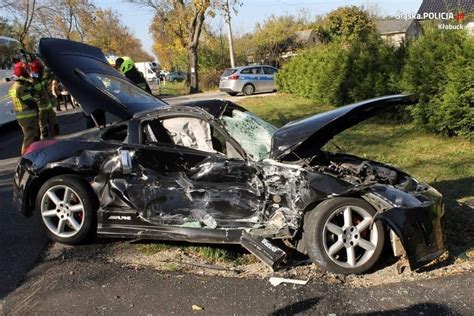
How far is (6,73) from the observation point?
16.5 metres

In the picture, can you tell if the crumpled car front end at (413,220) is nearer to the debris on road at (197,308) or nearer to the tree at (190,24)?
the debris on road at (197,308)

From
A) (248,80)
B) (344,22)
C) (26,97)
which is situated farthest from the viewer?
(344,22)

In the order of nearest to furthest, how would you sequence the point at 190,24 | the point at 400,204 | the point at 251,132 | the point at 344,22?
the point at 400,204 → the point at 251,132 → the point at 190,24 → the point at 344,22

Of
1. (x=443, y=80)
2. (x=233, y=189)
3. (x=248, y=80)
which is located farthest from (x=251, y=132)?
(x=248, y=80)

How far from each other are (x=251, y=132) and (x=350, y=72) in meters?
10.1

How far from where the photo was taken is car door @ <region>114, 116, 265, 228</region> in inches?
183

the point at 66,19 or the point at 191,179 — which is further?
the point at 66,19

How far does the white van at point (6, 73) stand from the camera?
15585 millimetres

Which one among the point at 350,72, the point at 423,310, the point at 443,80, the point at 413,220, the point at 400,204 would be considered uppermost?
the point at 350,72

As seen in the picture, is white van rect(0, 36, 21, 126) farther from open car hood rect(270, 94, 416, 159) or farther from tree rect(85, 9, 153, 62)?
tree rect(85, 9, 153, 62)

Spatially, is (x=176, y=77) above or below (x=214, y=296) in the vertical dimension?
above

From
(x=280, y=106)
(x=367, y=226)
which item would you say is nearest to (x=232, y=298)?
(x=367, y=226)

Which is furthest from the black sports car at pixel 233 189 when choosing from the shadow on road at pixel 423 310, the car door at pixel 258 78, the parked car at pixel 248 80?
the car door at pixel 258 78

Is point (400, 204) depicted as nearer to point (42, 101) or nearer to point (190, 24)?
point (42, 101)
